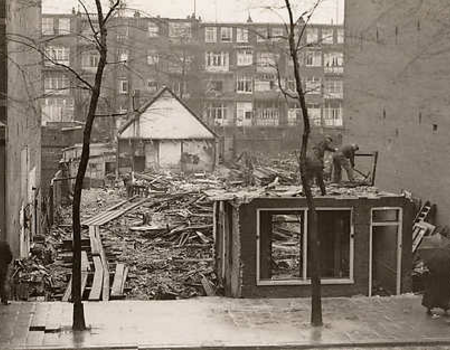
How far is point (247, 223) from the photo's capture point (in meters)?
18.9

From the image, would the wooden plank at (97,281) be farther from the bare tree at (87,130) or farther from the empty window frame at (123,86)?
the empty window frame at (123,86)

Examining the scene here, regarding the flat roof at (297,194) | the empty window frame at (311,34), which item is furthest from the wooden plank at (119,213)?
the empty window frame at (311,34)

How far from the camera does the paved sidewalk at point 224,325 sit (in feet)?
45.4

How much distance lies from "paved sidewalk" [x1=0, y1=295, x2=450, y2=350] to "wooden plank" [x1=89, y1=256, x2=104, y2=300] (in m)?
2.75

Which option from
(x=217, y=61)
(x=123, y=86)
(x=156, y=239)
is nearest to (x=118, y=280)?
(x=156, y=239)

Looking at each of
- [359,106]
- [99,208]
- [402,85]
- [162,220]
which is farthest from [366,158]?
[99,208]

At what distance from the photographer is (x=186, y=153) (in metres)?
57.1

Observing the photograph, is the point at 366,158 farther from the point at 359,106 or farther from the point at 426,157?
the point at 426,157

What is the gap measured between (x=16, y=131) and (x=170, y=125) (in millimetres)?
34715

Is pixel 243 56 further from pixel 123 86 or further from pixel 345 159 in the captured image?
pixel 345 159

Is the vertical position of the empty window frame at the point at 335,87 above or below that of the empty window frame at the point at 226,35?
below

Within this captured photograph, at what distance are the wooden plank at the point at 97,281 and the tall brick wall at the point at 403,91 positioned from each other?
38.8ft

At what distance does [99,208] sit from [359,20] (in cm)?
1638

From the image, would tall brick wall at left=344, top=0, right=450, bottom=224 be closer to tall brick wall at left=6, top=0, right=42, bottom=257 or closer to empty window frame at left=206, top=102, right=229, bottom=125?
tall brick wall at left=6, top=0, right=42, bottom=257
